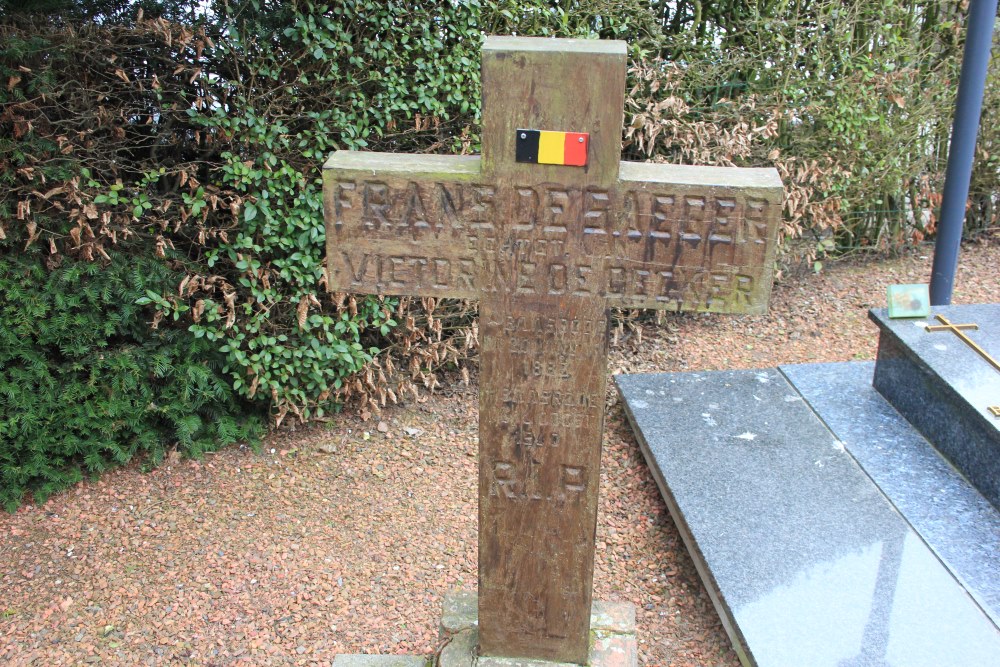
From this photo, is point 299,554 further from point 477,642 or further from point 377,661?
point 477,642

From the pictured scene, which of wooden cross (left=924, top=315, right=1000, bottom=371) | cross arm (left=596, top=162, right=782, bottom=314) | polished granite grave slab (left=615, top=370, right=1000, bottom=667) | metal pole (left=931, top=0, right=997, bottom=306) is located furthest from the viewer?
metal pole (left=931, top=0, right=997, bottom=306)

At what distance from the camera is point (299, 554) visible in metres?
3.78

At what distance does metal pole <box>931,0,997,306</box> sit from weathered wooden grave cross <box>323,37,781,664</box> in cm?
315

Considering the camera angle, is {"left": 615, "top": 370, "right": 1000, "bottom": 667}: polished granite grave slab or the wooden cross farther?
the wooden cross

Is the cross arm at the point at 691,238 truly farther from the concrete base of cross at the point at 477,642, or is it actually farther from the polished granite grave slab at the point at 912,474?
the polished granite grave slab at the point at 912,474

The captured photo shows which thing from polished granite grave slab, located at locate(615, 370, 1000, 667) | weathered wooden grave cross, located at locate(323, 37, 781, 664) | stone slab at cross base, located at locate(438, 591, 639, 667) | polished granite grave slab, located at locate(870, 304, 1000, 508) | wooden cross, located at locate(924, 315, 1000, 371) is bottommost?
polished granite grave slab, located at locate(615, 370, 1000, 667)

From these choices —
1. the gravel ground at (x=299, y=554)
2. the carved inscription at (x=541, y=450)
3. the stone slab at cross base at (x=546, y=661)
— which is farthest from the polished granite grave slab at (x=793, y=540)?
the carved inscription at (x=541, y=450)

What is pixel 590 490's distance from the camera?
233 cm

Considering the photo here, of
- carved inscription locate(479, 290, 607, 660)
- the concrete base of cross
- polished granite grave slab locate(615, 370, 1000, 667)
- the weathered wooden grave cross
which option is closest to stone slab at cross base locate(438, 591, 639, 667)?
the concrete base of cross

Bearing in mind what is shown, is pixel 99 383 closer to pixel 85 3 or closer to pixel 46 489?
pixel 46 489

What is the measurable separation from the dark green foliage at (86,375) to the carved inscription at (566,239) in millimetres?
2077

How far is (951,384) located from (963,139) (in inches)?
61.0

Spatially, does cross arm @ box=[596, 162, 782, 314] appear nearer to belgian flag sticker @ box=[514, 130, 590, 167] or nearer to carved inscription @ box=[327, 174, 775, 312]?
carved inscription @ box=[327, 174, 775, 312]

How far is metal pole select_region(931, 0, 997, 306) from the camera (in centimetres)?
448
